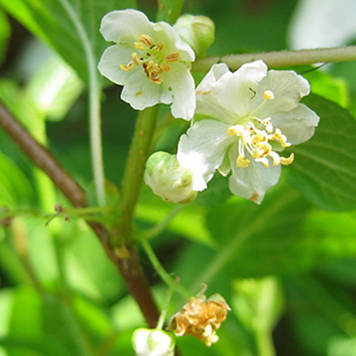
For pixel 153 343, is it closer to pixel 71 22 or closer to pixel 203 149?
pixel 203 149

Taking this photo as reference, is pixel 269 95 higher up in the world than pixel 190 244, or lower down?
higher up

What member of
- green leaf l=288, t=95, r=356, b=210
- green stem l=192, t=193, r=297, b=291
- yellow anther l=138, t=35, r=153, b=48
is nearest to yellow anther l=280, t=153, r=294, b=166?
green leaf l=288, t=95, r=356, b=210

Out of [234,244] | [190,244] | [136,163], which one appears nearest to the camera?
[136,163]

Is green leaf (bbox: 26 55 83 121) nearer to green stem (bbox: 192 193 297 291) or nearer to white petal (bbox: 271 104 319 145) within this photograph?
green stem (bbox: 192 193 297 291)

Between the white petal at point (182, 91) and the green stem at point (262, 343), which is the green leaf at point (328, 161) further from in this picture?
the green stem at point (262, 343)

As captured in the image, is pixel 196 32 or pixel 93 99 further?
pixel 93 99

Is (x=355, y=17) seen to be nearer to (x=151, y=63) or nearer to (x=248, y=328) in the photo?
(x=248, y=328)

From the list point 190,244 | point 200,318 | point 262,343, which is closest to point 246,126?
point 200,318
